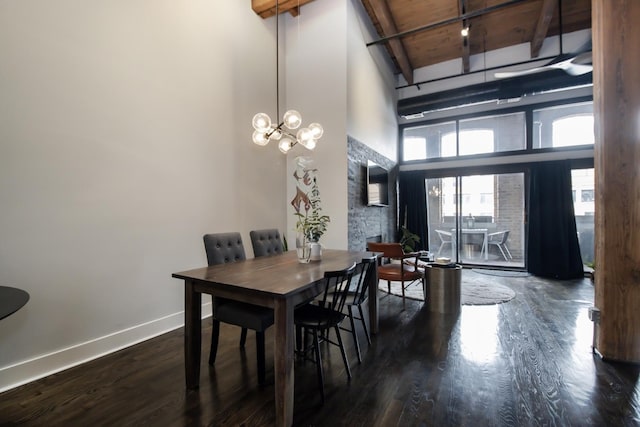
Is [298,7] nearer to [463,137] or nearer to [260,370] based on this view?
[463,137]

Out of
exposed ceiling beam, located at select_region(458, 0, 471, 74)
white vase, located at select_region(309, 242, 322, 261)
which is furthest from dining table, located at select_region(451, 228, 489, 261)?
white vase, located at select_region(309, 242, 322, 261)

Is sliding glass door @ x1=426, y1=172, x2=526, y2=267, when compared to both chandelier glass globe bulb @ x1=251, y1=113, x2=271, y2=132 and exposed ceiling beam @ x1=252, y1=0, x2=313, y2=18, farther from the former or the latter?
chandelier glass globe bulb @ x1=251, y1=113, x2=271, y2=132

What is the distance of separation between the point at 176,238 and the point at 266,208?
146cm

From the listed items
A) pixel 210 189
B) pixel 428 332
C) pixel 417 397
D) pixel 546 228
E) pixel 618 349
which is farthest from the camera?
pixel 546 228

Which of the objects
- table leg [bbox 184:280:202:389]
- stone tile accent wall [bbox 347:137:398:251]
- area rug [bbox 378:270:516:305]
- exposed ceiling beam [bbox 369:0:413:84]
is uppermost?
exposed ceiling beam [bbox 369:0:413:84]

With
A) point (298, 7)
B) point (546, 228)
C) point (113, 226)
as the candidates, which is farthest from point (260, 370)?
point (546, 228)

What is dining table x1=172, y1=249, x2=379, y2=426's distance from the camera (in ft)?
5.16

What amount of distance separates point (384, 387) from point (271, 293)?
1115 mm

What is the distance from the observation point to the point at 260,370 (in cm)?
205

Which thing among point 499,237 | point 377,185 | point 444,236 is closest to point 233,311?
point 377,185

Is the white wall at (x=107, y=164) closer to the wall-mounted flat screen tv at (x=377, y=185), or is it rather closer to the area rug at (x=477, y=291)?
the wall-mounted flat screen tv at (x=377, y=185)

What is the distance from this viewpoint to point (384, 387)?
1.97 metres

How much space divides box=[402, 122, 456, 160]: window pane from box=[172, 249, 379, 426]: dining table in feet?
16.7

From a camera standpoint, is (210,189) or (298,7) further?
(298,7)
